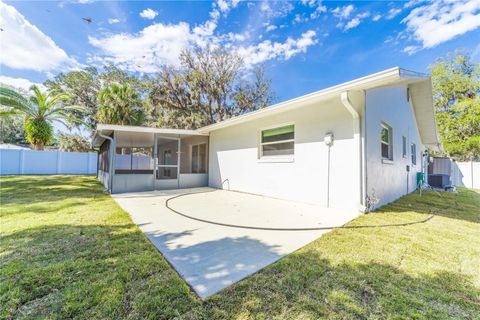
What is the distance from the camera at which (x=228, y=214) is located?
4.81 m

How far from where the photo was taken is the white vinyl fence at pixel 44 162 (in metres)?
14.7

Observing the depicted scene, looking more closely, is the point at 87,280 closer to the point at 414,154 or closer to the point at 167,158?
the point at 167,158

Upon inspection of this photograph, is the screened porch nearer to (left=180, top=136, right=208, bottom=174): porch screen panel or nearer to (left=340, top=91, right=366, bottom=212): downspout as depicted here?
(left=180, top=136, right=208, bottom=174): porch screen panel

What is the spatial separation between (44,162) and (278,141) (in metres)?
18.7

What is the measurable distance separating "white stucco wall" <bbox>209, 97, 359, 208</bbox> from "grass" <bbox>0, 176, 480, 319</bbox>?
1.93 metres

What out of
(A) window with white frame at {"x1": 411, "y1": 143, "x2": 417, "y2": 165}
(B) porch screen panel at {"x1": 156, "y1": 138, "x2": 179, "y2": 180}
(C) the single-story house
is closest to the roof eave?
(C) the single-story house

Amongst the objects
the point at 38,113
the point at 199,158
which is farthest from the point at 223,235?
the point at 38,113

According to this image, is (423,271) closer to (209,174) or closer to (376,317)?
(376,317)

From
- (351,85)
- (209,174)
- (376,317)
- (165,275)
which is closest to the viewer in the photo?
(376,317)

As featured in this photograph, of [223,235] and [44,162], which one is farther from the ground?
[44,162]

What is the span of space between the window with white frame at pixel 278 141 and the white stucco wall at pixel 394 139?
215 cm

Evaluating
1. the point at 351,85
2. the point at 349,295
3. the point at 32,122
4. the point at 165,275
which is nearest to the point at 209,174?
the point at 351,85

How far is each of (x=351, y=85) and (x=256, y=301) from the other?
4408mm

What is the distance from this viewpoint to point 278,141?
23.2ft
